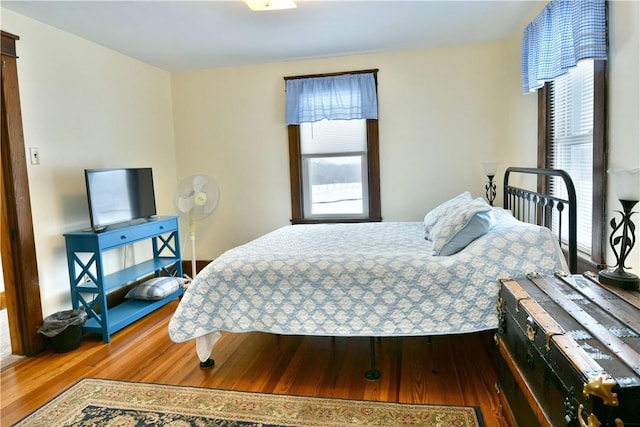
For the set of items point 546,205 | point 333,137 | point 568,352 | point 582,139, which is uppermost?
point 333,137

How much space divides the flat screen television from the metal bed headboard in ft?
10.2

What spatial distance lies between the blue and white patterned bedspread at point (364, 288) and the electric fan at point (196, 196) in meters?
1.56

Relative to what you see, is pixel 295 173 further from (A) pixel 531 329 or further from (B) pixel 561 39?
(A) pixel 531 329

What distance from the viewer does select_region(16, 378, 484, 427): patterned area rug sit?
6.40ft

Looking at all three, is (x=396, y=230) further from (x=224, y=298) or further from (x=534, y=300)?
(x=534, y=300)

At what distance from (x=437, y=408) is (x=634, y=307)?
1028 mm

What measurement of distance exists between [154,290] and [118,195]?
0.87 metres

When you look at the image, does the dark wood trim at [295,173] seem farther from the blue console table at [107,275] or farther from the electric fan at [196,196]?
the blue console table at [107,275]

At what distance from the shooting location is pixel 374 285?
7.14 feet

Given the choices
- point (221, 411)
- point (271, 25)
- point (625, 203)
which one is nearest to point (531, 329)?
point (625, 203)

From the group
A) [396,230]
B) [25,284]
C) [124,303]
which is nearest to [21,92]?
[25,284]

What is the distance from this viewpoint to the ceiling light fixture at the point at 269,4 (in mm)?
2625

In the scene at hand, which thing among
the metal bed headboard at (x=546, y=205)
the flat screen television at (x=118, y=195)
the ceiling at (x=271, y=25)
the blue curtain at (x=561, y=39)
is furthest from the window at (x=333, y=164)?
the blue curtain at (x=561, y=39)

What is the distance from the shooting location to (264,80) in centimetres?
436
